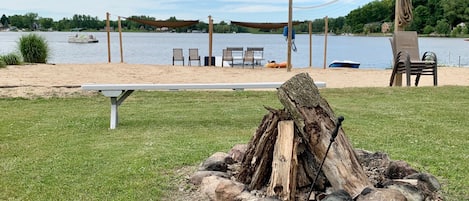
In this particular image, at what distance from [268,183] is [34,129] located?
3.77 metres

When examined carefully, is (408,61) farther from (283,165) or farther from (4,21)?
(4,21)

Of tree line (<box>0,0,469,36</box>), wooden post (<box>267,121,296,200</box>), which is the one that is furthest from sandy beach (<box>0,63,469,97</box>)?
tree line (<box>0,0,469,36</box>)

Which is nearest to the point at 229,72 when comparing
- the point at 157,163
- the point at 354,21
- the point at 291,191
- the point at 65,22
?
the point at 157,163

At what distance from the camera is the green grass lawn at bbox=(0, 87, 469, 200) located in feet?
12.0

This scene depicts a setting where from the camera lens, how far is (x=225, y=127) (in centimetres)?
600

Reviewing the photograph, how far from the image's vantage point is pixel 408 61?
10297 millimetres

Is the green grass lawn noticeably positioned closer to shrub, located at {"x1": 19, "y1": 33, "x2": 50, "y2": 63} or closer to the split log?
the split log

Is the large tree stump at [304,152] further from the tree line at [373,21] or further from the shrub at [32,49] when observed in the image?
the tree line at [373,21]

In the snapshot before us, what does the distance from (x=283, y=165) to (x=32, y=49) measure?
16200mm

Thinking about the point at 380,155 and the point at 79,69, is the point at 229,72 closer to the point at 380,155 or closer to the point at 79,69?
the point at 79,69

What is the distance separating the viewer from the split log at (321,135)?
9.75 feet

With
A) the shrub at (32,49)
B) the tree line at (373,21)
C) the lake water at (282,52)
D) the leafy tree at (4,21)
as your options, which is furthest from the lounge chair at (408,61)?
the leafy tree at (4,21)

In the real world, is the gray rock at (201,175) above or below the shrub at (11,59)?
below

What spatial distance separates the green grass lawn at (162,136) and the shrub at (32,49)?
30.2ft
